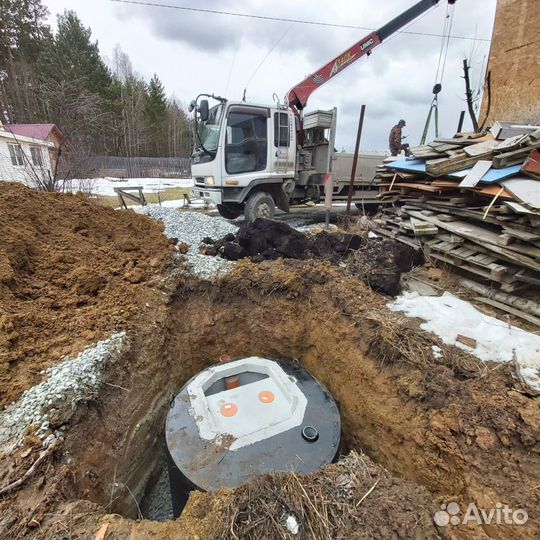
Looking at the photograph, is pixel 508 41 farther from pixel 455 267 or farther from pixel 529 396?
pixel 529 396

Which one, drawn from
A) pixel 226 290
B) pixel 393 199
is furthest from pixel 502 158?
pixel 226 290

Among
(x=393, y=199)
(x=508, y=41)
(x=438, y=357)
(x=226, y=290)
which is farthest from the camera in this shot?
(x=393, y=199)

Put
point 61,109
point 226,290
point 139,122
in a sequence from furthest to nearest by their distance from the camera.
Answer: point 139,122 < point 61,109 < point 226,290

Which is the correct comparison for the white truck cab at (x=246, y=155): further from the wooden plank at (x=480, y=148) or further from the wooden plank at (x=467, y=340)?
the wooden plank at (x=467, y=340)

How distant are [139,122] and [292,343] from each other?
93.6 feet

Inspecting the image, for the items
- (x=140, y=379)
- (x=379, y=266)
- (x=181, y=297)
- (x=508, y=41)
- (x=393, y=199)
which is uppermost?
(x=508, y=41)

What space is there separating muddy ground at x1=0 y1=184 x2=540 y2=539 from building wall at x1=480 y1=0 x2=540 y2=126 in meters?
3.84

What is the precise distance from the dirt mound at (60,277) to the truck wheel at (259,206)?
2677mm

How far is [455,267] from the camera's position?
143 inches

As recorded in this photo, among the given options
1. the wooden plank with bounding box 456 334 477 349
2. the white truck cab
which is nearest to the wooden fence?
the white truck cab

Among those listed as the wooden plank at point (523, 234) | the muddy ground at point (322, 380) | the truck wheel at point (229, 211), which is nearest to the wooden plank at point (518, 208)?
the wooden plank at point (523, 234)

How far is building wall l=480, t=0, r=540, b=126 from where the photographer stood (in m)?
4.12

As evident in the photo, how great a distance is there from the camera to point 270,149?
6.58m

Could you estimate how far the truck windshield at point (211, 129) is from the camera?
238 inches
